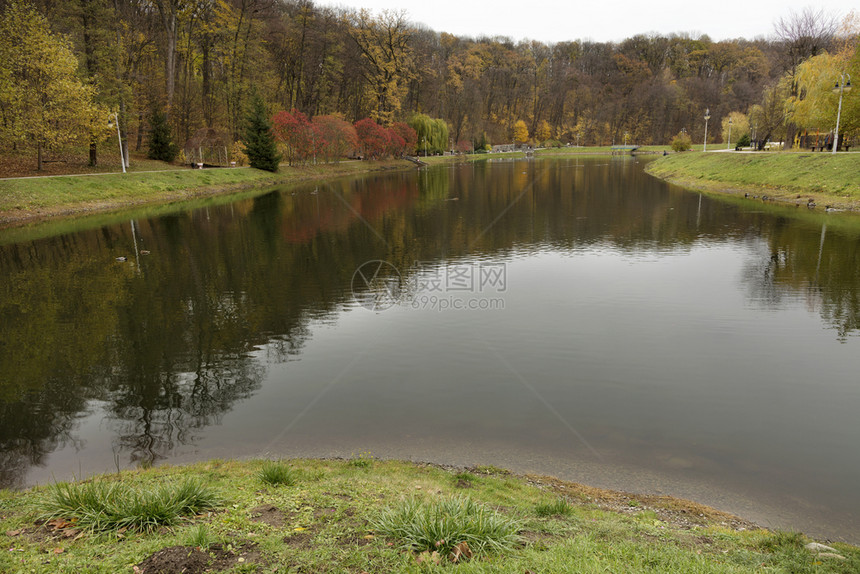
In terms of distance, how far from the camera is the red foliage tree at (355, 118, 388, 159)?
3177 inches

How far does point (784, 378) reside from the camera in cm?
1119

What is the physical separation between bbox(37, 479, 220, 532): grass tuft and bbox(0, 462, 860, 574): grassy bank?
14 millimetres

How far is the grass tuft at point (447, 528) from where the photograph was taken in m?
4.87

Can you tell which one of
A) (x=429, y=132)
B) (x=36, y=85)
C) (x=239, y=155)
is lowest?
(x=239, y=155)

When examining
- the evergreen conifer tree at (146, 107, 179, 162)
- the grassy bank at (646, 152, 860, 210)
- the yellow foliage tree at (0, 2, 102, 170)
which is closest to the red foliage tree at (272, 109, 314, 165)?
the evergreen conifer tree at (146, 107, 179, 162)

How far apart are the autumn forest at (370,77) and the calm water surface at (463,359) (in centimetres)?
1931

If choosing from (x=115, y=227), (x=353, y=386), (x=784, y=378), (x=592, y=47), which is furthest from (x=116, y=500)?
(x=592, y=47)

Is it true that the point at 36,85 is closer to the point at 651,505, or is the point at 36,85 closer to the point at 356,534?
the point at 356,534

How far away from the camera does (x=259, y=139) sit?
60.7m

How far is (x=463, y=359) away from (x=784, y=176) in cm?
4263

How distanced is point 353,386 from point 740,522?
7.22 metres

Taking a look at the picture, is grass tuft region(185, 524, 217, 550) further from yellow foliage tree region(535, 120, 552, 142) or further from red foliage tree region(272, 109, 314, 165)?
yellow foliage tree region(535, 120, 552, 142)

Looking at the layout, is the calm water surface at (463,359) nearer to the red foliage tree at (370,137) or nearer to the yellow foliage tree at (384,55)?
the red foliage tree at (370,137)

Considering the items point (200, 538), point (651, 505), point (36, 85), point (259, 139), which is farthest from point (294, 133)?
point (200, 538)
